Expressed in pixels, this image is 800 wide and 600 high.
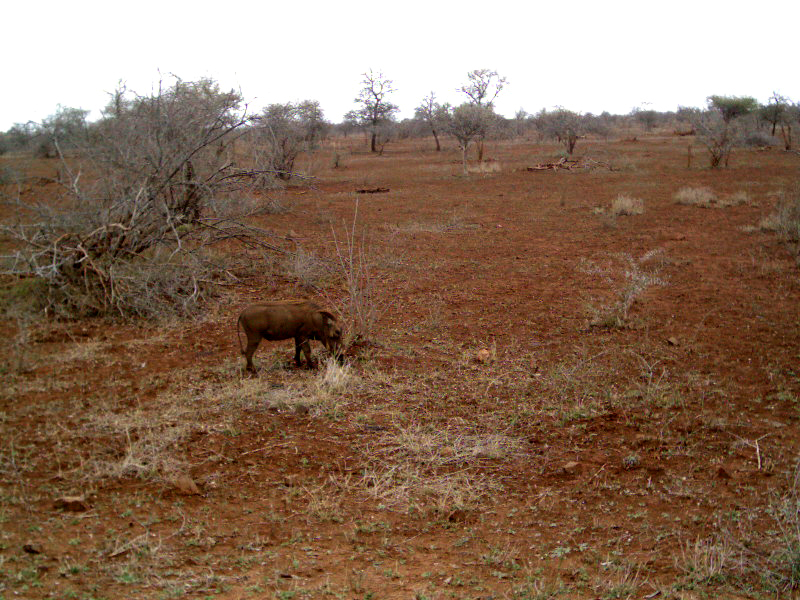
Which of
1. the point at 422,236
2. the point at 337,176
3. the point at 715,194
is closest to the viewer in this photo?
the point at 422,236

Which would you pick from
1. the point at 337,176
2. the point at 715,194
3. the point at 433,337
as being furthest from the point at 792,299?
the point at 337,176

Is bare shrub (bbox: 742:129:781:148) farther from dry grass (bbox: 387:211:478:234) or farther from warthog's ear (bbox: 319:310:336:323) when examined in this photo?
warthog's ear (bbox: 319:310:336:323)

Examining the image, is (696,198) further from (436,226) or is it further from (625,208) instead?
(436,226)

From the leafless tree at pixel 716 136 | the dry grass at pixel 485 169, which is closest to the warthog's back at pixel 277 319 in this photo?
the dry grass at pixel 485 169

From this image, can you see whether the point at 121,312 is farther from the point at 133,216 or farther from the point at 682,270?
→ the point at 682,270

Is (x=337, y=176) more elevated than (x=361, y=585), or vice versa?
(x=337, y=176)

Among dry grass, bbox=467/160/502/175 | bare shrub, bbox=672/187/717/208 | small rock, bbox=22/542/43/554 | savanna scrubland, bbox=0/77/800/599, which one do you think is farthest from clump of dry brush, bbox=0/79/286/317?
dry grass, bbox=467/160/502/175

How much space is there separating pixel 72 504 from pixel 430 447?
2260 millimetres

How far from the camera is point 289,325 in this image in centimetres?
581

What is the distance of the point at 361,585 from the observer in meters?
3.07

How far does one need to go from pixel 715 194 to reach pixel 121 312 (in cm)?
1543

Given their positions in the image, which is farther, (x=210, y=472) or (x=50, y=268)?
(x=50, y=268)

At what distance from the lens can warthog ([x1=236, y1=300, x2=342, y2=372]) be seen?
5742 millimetres

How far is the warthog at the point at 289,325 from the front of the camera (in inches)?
226
